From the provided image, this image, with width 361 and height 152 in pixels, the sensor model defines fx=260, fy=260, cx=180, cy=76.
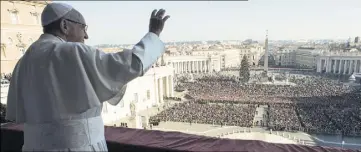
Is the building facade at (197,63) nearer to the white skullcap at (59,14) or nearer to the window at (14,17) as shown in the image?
the window at (14,17)

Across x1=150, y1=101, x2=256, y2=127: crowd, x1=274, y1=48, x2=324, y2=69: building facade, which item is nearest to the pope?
x1=150, y1=101, x2=256, y2=127: crowd

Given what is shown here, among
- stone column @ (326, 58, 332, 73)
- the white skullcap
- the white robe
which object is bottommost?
stone column @ (326, 58, 332, 73)

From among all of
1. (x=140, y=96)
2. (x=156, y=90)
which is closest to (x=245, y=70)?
(x=156, y=90)

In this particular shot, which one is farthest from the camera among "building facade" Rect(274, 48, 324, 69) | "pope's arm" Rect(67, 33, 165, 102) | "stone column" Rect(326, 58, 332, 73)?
"building facade" Rect(274, 48, 324, 69)

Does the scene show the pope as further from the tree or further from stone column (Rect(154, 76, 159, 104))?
stone column (Rect(154, 76, 159, 104))

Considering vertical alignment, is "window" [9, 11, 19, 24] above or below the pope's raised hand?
above

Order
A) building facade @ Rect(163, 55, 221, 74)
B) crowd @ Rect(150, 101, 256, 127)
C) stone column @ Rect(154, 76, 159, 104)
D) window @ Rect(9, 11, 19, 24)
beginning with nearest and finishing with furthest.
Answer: window @ Rect(9, 11, 19, 24), crowd @ Rect(150, 101, 256, 127), stone column @ Rect(154, 76, 159, 104), building facade @ Rect(163, 55, 221, 74)
